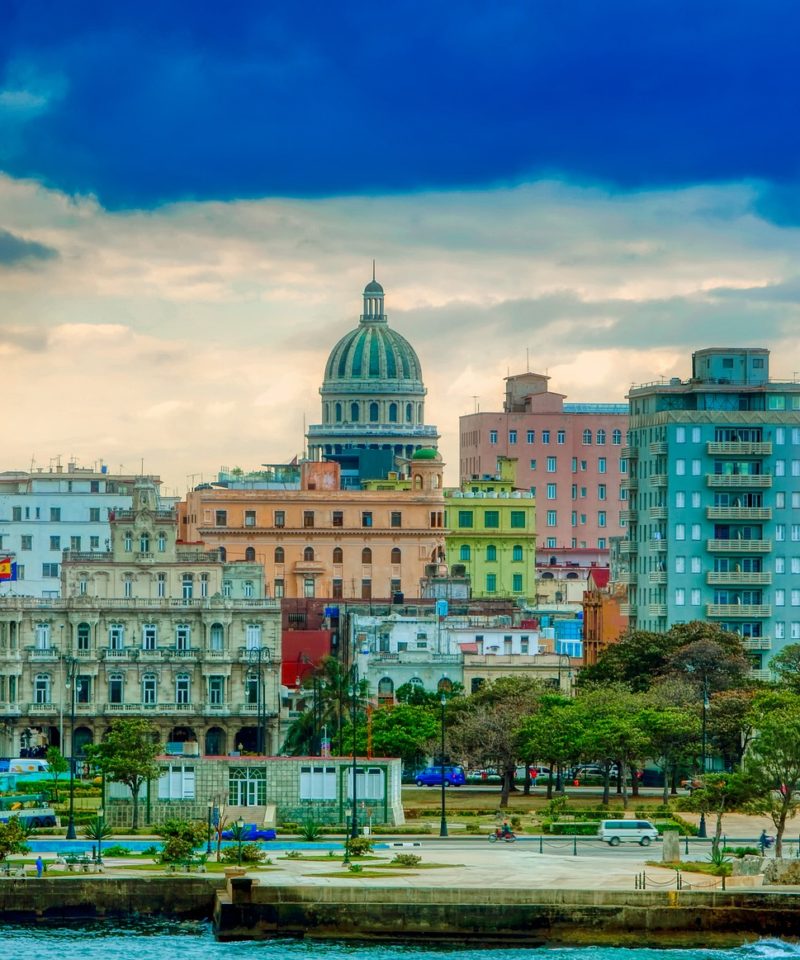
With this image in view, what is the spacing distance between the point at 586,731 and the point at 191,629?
3922cm

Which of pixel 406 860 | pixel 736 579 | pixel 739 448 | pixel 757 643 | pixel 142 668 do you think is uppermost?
pixel 739 448

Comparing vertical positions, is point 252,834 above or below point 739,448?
below

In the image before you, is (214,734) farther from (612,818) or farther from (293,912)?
(293,912)

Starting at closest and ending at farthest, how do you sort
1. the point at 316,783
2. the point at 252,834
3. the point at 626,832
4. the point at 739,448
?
the point at 252,834, the point at 626,832, the point at 316,783, the point at 739,448

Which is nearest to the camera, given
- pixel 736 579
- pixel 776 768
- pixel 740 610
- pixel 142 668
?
Result: pixel 776 768

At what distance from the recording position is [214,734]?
6905 inches

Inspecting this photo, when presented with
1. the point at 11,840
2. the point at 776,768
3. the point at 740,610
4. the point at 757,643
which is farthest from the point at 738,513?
the point at 11,840

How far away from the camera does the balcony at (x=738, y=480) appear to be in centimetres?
18900

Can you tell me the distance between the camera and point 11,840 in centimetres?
11462

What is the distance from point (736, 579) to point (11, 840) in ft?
272

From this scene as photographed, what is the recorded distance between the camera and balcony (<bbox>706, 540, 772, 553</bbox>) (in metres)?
189

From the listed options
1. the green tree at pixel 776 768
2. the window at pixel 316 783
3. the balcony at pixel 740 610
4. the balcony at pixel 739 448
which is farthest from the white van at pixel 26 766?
the balcony at pixel 739 448

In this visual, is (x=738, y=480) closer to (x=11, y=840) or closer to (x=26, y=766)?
(x=26, y=766)

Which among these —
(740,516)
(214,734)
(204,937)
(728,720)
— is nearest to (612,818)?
(728,720)
